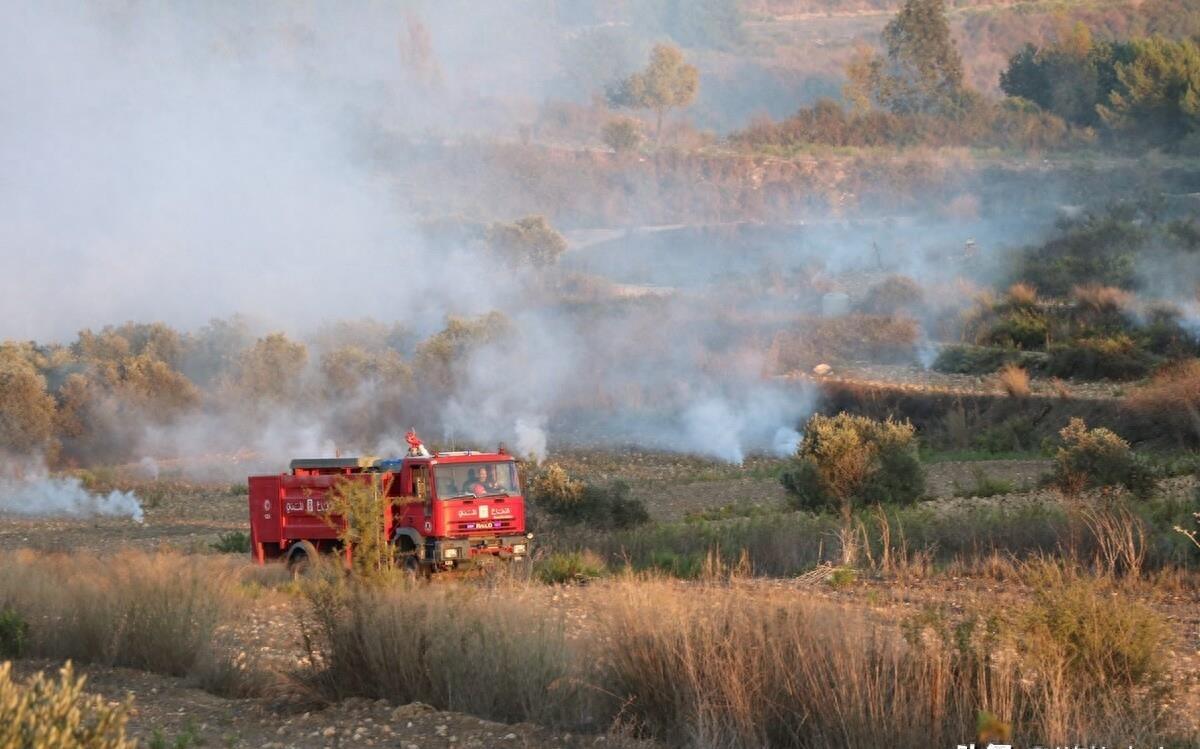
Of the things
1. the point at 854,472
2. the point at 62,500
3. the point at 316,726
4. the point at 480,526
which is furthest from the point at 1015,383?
the point at 316,726

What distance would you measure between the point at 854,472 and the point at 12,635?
45.9 ft

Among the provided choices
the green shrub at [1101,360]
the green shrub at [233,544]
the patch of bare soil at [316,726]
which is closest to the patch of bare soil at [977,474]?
the green shrub at [1101,360]

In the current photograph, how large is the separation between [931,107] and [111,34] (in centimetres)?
4568

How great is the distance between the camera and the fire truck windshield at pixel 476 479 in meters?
19.6

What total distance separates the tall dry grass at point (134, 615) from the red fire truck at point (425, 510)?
15.1 feet

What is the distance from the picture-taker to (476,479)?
19.9 meters

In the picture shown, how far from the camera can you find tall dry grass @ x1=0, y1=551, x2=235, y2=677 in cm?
1267

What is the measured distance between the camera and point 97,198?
76.4 metres

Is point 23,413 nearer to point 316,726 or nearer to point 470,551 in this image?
point 470,551

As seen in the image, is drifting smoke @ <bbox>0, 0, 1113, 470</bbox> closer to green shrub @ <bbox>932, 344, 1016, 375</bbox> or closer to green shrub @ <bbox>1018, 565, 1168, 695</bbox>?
green shrub @ <bbox>932, 344, 1016, 375</bbox>

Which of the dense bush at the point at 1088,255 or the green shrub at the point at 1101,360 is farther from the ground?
the dense bush at the point at 1088,255

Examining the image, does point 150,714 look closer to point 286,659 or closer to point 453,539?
point 286,659

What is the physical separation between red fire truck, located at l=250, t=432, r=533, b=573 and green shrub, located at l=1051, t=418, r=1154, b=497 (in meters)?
8.02

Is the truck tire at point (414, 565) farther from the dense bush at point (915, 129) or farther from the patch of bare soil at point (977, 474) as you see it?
the dense bush at point (915, 129)
